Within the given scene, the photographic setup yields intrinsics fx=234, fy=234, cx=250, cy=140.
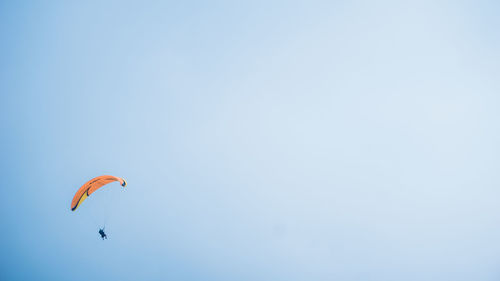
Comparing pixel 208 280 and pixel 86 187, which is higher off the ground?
pixel 86 187

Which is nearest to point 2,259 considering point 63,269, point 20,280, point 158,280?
point 20,280

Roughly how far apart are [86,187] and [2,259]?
14.8m

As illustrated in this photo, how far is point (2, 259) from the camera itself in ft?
52.7

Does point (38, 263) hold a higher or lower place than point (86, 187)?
lower

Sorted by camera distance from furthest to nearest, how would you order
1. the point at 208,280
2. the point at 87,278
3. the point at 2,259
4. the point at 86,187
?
the point at 208,280, the point at 87,278, the point at 2,259, the point at 86,187

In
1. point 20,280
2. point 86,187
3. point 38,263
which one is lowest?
point 20,280

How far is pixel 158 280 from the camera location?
18.2 metres

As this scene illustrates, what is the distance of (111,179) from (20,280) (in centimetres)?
1526

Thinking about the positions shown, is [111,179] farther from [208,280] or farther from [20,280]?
[20,280]

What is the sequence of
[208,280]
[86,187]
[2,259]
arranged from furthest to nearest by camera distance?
[208,280]
[2,259]
[86,187]

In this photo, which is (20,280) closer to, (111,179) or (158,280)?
(158,280)

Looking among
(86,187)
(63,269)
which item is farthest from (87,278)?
(86,187)

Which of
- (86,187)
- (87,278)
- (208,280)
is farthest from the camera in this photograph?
(208,280)

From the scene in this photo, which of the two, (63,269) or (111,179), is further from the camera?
(63,269)
